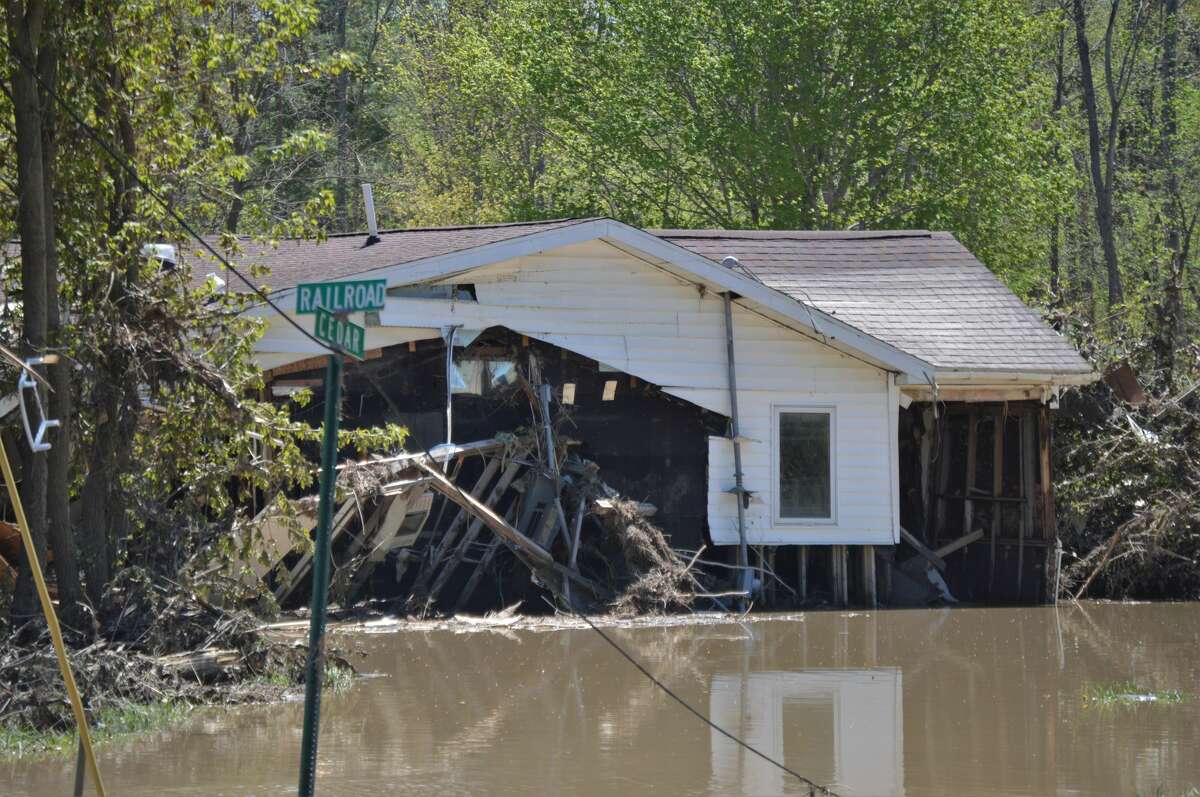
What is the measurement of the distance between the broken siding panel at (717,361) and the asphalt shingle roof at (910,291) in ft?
3.33

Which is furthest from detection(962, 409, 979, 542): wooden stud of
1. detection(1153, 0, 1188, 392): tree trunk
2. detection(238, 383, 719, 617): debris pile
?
detection(1153, 0, 1188, 392): tree trunk

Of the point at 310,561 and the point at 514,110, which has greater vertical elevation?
the point at 514,110

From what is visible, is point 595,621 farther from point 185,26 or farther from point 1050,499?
point 185,26

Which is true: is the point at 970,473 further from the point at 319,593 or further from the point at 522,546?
the point at 319,593

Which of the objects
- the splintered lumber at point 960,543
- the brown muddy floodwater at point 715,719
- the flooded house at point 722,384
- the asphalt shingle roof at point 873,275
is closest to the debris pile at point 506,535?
the flooded house at point 722,384

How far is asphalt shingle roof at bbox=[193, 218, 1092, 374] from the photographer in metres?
17.2

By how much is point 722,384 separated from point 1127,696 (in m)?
6.69

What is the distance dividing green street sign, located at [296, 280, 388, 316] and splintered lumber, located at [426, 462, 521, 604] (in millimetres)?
9508

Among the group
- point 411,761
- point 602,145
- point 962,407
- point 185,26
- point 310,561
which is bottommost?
point 411,761

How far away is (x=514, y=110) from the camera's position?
34969mm

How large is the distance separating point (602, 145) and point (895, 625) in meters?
17.3

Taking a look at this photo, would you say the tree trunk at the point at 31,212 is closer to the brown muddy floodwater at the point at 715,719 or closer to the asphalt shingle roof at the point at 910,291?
the brown muddy floodwater at the point at 715,719

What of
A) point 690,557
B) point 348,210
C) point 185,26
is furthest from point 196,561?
point 348,210

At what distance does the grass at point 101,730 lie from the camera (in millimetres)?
9328
